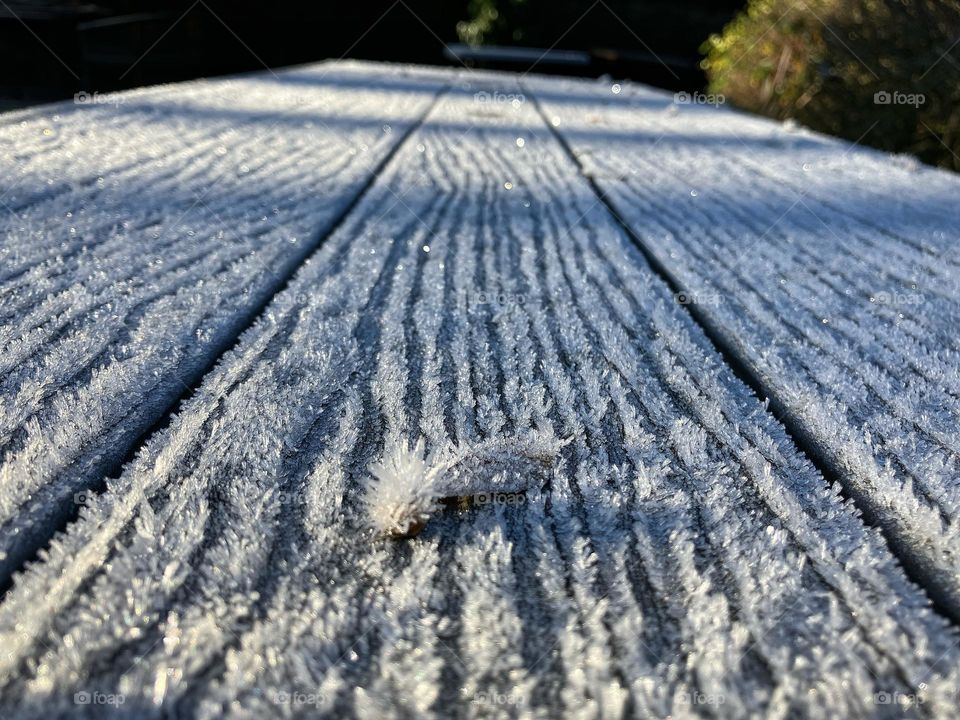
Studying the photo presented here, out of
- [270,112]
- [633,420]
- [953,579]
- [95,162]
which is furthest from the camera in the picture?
[270,112]

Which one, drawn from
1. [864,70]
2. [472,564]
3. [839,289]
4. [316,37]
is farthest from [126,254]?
[316,37]

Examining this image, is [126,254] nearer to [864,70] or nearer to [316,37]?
[864,70]

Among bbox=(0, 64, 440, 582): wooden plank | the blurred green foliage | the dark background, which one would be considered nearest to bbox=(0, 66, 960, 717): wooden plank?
bbox=(0, 64, 440, 582): wooden plank

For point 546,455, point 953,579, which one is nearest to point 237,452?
point 546,455

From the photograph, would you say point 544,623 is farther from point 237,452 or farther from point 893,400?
point 893,400

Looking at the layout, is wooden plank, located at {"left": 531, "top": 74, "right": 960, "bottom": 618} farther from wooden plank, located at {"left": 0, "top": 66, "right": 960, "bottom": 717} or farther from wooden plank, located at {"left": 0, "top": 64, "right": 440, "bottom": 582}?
wooden plank, located at {"left": 0, "top": 64, "right": 440, "bottom": 582}

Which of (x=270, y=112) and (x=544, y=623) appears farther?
(x=270, y=112)
